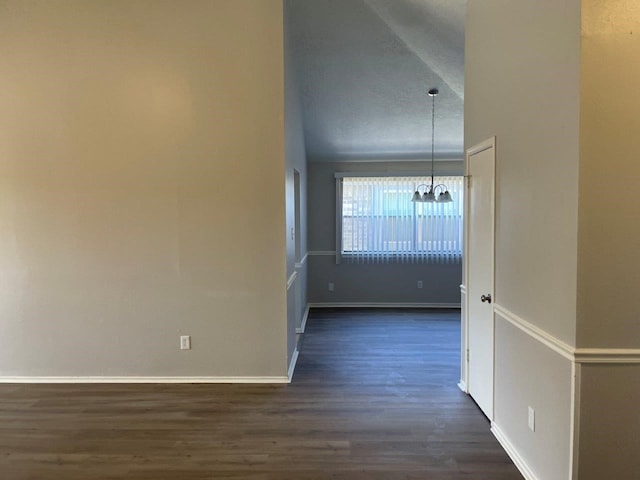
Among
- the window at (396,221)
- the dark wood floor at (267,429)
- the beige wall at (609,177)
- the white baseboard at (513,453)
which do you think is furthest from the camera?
the window at (396,221)

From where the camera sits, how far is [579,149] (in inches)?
72.4

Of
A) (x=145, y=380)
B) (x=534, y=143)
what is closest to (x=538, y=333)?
(x=534, y=143)

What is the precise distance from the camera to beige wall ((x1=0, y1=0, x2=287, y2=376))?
3.55 metres

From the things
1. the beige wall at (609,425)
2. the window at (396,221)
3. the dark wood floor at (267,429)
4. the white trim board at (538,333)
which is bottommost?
the dark wood floor at (267,429)

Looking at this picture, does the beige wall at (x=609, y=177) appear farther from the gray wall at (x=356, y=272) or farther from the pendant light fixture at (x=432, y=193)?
the gray wall at (x=356, y=272)

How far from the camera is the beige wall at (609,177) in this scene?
1.81 metres

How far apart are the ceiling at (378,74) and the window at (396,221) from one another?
45 cm

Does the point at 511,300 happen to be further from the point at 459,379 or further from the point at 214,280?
the point at 214,280

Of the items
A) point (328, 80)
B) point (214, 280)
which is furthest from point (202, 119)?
point (328, 80)

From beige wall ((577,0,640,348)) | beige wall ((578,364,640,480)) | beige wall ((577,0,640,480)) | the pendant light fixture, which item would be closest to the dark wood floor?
beige wall ((578,364,640,480))

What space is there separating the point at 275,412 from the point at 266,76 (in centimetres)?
280

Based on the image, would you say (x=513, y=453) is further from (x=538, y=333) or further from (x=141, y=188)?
(x=141, y=188)

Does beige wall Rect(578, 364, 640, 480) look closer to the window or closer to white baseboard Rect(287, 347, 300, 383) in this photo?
white baseboard Rect(287, 347, 300, 383)

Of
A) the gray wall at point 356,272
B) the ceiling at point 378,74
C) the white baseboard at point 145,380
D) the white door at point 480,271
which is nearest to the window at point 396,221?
the gray wall at point 356,272
